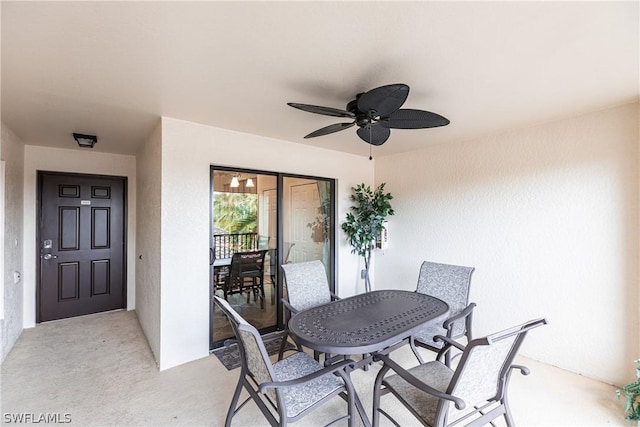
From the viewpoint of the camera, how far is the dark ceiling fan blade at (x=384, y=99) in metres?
1.56

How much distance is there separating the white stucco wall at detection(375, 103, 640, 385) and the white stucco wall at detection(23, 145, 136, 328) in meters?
4.40

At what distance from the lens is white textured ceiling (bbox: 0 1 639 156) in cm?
135

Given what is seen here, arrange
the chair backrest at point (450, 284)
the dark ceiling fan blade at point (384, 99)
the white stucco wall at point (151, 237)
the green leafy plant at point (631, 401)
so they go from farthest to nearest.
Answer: the white stucco wall at point (151, 237) < the chair backrest at point (450, 284) < the green leafy plant at point (631, 401) < the dark ceiling fan blade at point (384, 99)

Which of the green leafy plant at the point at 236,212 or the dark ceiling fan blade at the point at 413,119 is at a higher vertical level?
the dark ceiling fan blade at the point at 413,119

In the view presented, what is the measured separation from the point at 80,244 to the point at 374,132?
441cm

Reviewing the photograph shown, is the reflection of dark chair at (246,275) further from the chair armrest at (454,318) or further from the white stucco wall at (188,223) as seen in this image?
the chair armrest at (454,318)

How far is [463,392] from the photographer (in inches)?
55.4

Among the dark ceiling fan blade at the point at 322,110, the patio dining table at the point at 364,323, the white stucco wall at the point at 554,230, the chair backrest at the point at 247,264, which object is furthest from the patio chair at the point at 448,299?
the chair backrest at the point at 247,264

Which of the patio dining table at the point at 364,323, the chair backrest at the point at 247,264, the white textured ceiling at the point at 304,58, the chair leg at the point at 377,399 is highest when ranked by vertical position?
the white textured ceiling at the point at 304,58

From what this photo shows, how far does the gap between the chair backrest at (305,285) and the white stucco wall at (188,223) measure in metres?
0.93

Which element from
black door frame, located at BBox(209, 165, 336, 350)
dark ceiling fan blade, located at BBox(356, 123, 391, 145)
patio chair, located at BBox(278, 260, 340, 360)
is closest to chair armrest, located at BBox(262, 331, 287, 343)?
black door frame, located at BBox(209, 165, 336, 350)

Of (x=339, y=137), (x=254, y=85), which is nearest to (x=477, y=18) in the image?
(x=254, y=85)

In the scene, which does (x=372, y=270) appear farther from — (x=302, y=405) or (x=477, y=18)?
(x=477, y=18)

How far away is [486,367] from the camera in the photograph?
1438mm
